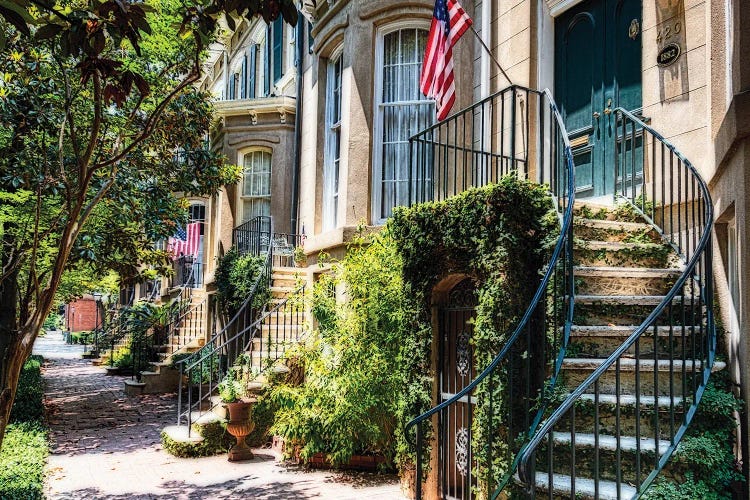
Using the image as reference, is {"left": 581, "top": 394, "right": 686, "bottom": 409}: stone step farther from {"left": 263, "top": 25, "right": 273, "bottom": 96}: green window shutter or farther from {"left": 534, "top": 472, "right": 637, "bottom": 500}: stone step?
{"left": 263, "top": 25, "right": 273, "bottom": 96}: green window shutter

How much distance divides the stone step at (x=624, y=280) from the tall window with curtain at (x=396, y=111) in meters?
4.89

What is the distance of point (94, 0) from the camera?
3648 millimetres

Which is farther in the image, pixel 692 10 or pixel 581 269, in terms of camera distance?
pixel 692 10

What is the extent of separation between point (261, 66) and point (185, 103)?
671cm

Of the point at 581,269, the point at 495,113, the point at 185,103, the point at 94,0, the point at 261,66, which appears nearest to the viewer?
the point at 94,0

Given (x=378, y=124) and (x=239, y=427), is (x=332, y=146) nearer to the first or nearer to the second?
(x=378, y=124)

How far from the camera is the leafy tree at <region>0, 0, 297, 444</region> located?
4812 millimetres

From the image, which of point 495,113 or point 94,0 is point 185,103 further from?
point 94,0

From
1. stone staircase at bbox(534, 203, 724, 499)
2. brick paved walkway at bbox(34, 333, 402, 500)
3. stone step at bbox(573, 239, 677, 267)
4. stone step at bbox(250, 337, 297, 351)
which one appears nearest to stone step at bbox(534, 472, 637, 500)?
stone staircase at bbox(534, 203, 724, 499)

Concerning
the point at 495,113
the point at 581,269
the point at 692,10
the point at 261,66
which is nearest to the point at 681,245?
the point at 581,269

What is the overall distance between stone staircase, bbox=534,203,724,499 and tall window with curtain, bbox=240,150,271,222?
1049 centimetres

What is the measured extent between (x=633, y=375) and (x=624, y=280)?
0.99 metres

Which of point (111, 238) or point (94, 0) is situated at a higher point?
point (94, 0)

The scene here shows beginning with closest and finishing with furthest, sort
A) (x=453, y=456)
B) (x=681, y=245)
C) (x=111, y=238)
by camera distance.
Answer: (x=681, y=245)
(x=453, y=456)
(x=111, y=238)
